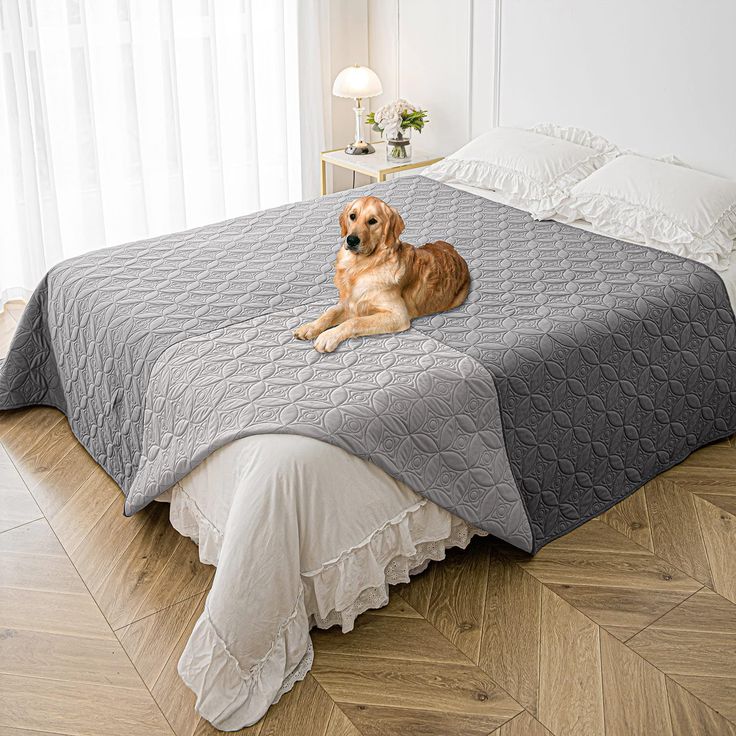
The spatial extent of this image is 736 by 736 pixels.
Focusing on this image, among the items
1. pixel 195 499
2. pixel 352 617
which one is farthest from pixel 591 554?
pixel 195 499

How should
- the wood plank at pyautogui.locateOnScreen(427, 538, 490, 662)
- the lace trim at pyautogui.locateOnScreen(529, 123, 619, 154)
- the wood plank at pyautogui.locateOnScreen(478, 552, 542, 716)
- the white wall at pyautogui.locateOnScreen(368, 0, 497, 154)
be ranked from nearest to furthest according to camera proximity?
1. the wood plank at pyautogui.locateOnScreen(478, 552, 542, 716)
2. the wood plank at pyautogui.locateOnScreen(427, 538, 490, 662)
3. the lace trim at pyautogui.locateOnScreen(529, 123, 619, 154)
4. the white wall at pyautogui.locateOnScreen(368, 0, 497, 154)

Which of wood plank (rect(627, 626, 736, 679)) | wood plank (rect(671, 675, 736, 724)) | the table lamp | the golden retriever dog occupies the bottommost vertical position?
wood plank (rect(671, 675, 736, 724))

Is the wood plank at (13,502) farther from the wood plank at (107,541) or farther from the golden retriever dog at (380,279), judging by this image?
the golden retriever dog at (380,279)

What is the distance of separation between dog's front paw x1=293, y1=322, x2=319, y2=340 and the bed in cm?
3

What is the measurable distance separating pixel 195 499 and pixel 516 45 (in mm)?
2623

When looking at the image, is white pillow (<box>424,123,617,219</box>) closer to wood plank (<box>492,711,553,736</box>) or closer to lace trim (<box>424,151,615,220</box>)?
lace trim (<box>424,151,615,220</box>)

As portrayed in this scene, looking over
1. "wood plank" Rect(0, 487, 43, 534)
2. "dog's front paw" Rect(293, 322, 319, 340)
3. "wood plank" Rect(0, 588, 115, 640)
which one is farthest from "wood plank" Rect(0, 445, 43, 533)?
"dog's front paw" Rect(293, 322, 319, 340)

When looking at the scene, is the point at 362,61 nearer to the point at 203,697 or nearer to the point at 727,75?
the point at 727,75

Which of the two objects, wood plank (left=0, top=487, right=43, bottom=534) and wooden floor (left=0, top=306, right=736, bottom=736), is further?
wood plank (left=0, top=487, right=43, bottom=534)

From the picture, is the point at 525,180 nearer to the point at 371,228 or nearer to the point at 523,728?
the point at 371,228

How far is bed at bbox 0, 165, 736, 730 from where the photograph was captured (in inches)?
81.5

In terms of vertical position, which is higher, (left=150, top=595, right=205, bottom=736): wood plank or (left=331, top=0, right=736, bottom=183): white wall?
(left=331, top=0, right=736, bottom=183): white wall

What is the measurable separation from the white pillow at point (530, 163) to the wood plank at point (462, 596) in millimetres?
1421

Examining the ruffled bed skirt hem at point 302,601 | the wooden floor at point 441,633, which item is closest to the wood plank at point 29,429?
the wooden floor at point 441,633
